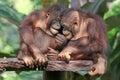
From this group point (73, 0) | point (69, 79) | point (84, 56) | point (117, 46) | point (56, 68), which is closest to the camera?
point (56, 68)

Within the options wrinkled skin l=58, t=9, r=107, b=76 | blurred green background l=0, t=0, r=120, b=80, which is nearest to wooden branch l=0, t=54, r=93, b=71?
wrinkled skin l=58, t=9, r=107, b=76

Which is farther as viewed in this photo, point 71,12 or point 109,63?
point 109,63

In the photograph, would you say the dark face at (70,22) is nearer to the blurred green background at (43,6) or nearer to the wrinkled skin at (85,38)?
the wrinkled skin at (85,38)

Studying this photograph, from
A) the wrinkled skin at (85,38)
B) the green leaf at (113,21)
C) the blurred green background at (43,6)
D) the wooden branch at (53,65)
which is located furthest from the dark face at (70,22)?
the green leaf at (113,21)

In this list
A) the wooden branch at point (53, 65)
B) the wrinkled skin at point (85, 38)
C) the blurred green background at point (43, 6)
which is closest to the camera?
the wooden branch at point (53, 65)

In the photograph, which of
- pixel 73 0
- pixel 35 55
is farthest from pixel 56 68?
pixel 73 0

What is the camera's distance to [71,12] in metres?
2.33

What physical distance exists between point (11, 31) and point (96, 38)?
5.10 ft

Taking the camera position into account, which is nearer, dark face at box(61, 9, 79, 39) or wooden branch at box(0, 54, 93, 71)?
wooden branch at box(0, 54, 93, 71)

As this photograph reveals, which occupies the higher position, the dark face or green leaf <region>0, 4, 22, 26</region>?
green leaf <region>0, 4, 22, 26</region>

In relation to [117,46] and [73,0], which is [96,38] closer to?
[117,46]

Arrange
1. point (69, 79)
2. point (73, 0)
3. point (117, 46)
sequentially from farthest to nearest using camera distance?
point (73, 0), point (117, 46), point (69, 79)

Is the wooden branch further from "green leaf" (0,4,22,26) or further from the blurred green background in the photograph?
"green leaf" (0,4,22,26)

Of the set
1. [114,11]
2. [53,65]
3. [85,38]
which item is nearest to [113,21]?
[114,11]
